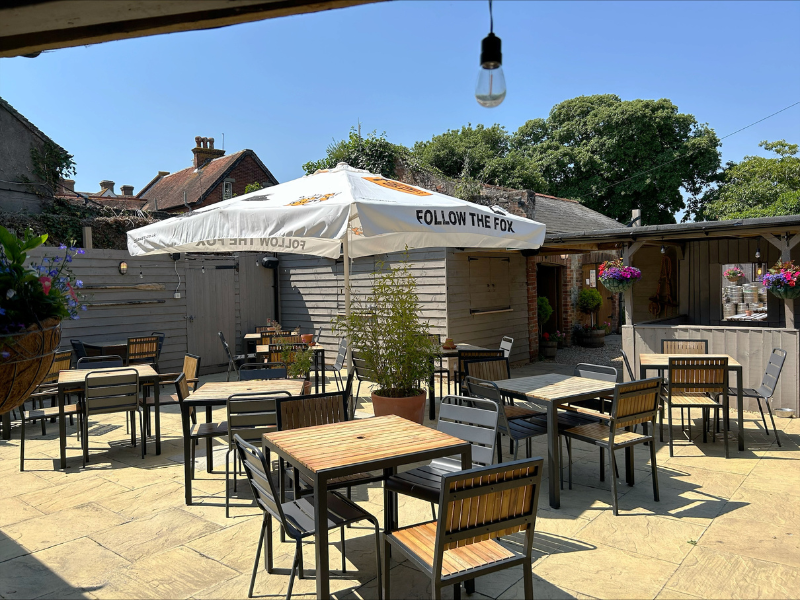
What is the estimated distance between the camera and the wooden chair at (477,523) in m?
2.31

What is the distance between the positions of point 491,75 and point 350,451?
198 centimetres

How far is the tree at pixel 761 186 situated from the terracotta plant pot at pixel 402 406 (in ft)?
68.8

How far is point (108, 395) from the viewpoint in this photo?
520cm

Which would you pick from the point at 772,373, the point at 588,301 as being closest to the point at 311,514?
the point at 772,373

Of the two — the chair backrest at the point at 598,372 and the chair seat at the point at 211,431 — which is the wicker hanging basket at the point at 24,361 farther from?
the chair backrest at the point at 598,372

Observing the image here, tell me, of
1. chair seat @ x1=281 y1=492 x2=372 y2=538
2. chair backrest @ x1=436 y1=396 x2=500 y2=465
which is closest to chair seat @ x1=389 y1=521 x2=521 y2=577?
chair seat @ x1=281 y1=492 x2=372 y2=538

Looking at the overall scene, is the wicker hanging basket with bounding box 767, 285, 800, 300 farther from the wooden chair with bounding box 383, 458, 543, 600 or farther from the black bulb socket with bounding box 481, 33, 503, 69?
the black bulb socket with bounding box 481, 33, 503, 69

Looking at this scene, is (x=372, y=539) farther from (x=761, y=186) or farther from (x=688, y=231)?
(x=761, y=186)

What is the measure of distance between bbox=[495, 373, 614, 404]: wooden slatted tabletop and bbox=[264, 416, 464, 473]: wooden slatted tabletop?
1.22m

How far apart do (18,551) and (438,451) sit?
8.91ft

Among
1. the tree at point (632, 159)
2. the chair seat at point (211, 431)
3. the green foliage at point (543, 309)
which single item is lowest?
the chair seat at point (211, 431)

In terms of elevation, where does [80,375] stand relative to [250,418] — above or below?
above

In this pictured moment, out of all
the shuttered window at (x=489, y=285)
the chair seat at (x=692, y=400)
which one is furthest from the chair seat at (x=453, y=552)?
the shuttered window at (x=489, y=285)

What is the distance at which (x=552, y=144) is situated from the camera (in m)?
28.1
